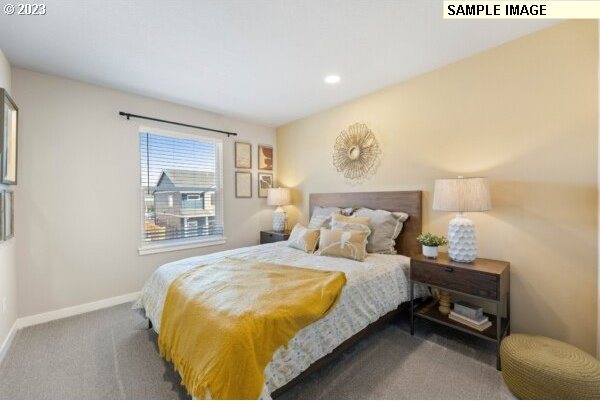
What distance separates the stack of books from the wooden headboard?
65 centimetres

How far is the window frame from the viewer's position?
3.11 meters

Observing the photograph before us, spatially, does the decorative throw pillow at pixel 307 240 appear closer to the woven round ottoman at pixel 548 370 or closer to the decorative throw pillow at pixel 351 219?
the decorative throw pillow at pixel 351 219

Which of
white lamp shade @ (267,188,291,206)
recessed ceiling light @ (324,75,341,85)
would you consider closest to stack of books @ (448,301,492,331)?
recessed ceiling light @ (324,75,341,85)

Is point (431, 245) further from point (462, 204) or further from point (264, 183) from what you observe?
point (264, 183)

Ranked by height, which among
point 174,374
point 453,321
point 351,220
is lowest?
point 174,374

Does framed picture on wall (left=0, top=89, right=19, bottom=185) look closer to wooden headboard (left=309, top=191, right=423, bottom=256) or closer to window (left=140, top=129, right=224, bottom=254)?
window (left=140, top=129, right=224, bottom=254)

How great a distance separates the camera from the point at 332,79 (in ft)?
8.95

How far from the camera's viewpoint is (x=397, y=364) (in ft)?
6.06

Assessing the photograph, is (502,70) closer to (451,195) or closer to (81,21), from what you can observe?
(451,195)

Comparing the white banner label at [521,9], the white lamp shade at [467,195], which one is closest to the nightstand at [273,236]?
the white lamp shade at [467,195]

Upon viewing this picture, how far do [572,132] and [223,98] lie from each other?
334cm

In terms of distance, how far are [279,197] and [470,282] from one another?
8.84 feet

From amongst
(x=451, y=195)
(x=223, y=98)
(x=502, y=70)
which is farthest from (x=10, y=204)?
(x=502, y=70)

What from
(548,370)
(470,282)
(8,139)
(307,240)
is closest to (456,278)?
(470,282)
